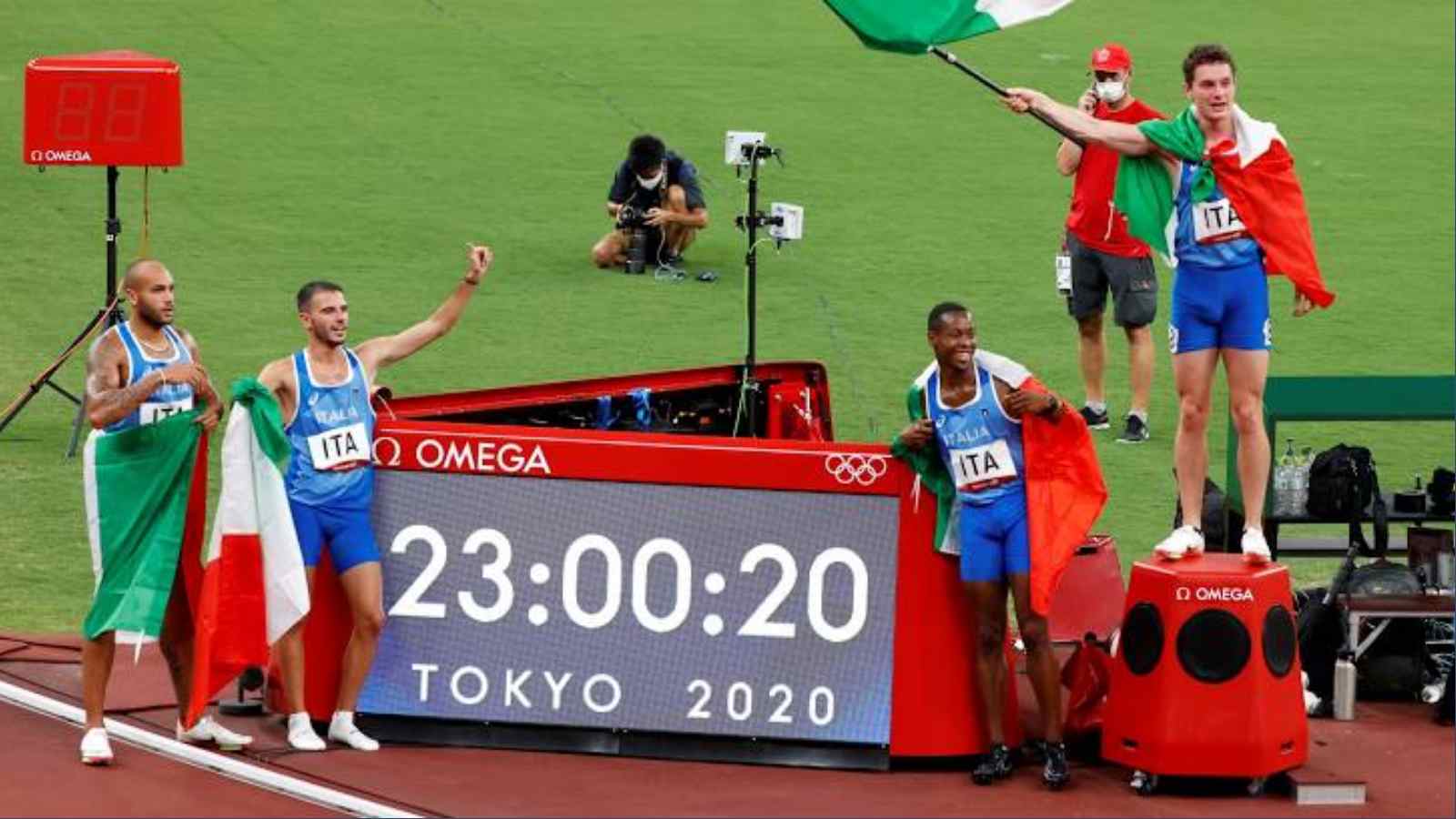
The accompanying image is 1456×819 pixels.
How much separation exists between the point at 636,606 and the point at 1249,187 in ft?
9.67

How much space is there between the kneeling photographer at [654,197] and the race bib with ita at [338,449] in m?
8.83

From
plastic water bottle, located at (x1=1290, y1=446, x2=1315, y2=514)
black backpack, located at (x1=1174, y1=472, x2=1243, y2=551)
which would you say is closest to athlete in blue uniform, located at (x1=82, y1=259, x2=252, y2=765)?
black backpack, located at (x1=1174, y1=472, x2=1243, y2=551)

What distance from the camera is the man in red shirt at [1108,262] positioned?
57.1 feet

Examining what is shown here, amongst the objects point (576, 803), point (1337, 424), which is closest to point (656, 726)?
point (576, 803)

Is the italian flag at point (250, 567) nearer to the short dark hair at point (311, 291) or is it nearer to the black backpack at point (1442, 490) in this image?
the short dark hair at point (311, 291)

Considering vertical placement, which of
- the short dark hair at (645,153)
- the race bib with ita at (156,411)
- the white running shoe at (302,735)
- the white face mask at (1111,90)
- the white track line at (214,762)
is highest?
the white face mask at (1111,90)

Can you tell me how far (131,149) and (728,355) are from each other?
434 cm

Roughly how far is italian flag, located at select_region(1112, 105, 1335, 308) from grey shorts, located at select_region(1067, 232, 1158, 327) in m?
5.05

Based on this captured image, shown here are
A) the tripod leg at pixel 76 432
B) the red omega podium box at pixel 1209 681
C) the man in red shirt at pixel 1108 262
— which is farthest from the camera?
the man in red shirt at pixel 1108 262

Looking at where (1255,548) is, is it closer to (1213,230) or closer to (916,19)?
(1213,230)

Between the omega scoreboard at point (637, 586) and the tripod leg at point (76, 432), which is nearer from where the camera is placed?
the omega scoreboard at point (637, 586)

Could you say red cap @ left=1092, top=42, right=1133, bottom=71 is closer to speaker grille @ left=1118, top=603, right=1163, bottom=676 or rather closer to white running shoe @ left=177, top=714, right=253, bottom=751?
speaker grille @ left=1118, top=603, right=1163, bottom=676

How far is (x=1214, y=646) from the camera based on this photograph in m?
11.8

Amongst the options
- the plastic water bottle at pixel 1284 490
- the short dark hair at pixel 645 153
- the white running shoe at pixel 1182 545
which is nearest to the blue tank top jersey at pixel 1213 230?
the white running shoe at pixel 1182 545
